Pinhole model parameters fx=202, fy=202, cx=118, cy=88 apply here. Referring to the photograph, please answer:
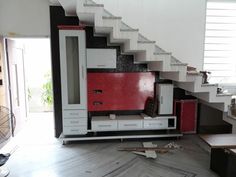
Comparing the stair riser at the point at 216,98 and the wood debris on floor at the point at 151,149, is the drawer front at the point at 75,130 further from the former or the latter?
the stair riser at the point at 216,98

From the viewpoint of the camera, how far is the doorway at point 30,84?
4.45 m

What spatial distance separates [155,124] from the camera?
4.14 meters

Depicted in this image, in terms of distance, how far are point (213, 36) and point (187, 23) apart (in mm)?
729

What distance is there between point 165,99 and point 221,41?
198cm

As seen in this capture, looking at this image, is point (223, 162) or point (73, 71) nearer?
point (223, 162)

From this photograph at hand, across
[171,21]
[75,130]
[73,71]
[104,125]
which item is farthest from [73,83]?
[171,21]

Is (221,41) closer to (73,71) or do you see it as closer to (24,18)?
(73,71)

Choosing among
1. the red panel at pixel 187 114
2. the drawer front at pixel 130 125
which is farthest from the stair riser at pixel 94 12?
the red panel at pixel 187 114

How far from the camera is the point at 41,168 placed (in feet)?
10.1

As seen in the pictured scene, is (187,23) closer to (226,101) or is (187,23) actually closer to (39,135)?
(226,101)

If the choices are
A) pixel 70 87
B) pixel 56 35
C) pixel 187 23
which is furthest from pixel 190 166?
pixel 56 35

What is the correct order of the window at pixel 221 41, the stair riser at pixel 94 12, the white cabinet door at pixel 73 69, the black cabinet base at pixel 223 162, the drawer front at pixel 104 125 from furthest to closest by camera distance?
the window at pixel 221 41 → the drawer front at pixel 104 125 → the white cabinet door at pixel 73 69 → the stair riser at pixel 94 12 → the black cabinet base at pixel 223 162

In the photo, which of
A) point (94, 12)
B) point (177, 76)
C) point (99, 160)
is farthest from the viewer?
point (177, 76)

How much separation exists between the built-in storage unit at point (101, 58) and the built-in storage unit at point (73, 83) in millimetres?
147
